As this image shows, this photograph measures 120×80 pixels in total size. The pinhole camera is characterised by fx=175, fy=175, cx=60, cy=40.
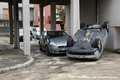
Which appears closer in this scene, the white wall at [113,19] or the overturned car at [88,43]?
the overturned car at [88,43]

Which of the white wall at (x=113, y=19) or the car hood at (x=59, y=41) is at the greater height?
the white wall at (x=113, y=19)

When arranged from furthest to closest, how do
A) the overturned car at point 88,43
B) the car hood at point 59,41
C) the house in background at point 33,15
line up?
the house in background at point 33,15 → the car hood at point 59,41 → the overturned car at point 88,43

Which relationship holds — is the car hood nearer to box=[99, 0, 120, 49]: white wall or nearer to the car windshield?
the car windshield

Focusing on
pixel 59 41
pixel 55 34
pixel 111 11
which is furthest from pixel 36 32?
pixel 59 41

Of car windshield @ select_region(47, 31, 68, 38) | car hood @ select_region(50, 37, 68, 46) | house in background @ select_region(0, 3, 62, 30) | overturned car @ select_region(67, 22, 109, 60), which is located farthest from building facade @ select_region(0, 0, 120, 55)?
house in background @ select_region(0, 3, 62, 30)

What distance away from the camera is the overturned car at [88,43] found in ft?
28.8

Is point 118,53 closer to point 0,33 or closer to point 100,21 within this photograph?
point 100,21

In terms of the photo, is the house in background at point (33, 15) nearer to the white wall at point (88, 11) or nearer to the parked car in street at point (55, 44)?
the white wall at point (88, 11)

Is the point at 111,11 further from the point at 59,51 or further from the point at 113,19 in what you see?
the point at 59,51

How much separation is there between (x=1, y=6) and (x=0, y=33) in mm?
6569

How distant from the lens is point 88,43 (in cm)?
948

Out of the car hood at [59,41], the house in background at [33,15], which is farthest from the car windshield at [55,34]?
the house in background at [33,15]

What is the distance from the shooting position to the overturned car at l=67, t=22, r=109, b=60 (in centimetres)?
878

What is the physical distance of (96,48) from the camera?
895 centimetres
